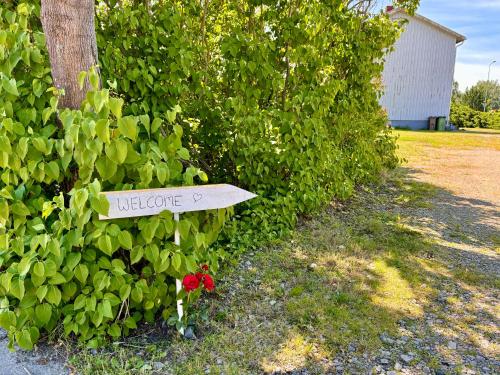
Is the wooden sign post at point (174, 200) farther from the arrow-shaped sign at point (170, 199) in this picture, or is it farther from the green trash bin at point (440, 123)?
the green trash bin at point (440, 123)

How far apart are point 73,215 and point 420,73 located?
21268mm

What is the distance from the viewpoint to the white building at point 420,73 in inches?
777

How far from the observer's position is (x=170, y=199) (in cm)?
203

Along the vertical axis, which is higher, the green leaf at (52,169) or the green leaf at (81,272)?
the green leaf at (52,169)

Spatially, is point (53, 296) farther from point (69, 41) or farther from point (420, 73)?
point (420, 73)

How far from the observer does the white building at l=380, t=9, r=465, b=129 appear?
64.7 ft

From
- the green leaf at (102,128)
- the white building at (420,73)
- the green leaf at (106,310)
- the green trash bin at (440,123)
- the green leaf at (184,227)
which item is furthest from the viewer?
the green trash bin at (440,123)

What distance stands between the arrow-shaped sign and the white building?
1879cm

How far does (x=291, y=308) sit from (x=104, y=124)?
166 centimetres

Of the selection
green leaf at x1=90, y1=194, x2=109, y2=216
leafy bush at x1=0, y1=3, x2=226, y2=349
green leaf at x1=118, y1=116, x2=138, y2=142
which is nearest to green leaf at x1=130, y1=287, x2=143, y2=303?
leafy bush at x1=0, y1=3, x2=226, y2=349

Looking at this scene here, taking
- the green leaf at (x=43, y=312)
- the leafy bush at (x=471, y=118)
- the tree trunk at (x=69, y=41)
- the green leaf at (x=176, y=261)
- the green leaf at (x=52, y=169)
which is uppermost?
the leafy bush at (x=471, y=118)

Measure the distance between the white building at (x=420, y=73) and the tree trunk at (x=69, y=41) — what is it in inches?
746

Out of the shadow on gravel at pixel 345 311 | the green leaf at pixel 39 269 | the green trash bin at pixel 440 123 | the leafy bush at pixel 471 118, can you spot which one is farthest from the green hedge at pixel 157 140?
the leafy bush at pixel 471 118

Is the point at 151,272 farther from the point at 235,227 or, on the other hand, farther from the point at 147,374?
the point at 235,227
